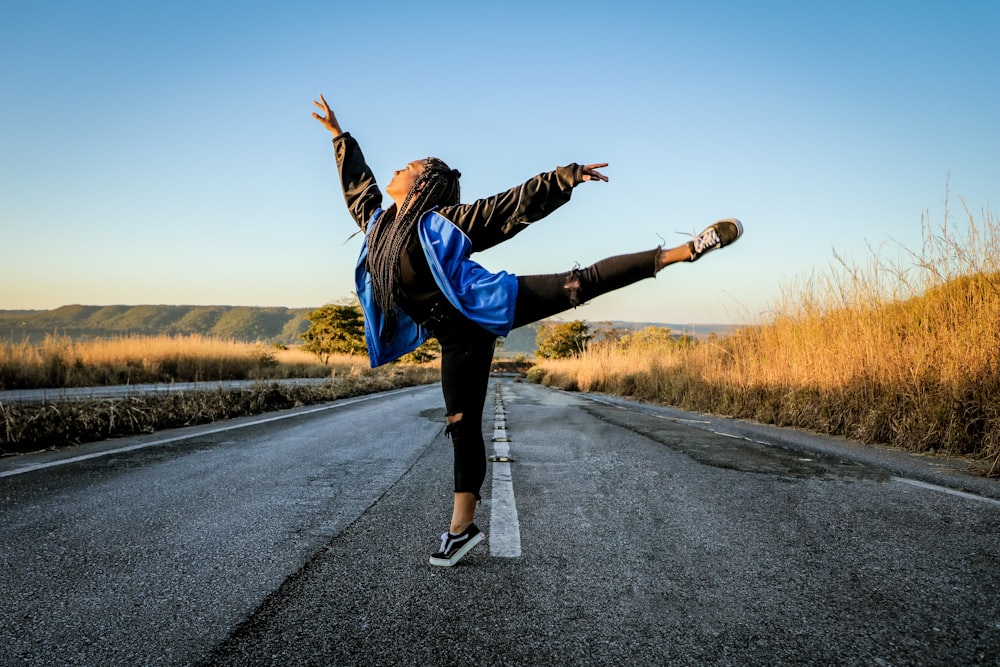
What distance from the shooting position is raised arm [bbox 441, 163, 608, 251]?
97.0 inches

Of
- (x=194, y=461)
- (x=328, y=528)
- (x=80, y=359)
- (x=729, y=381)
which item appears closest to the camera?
(x=328, y=528)

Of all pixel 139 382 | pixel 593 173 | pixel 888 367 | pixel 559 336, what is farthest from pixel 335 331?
pixel 593 173

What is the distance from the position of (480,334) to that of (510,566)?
0.97 meters

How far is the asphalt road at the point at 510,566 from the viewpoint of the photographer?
1669 millimetres

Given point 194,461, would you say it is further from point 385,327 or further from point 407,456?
point 385,327

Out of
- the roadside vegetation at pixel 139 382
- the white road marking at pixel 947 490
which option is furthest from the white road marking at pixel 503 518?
the roadside vegetation at pixel 139 382

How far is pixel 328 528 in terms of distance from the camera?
9.42ft

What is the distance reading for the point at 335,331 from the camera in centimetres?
6125

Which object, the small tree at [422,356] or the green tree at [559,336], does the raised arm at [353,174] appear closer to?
the small tree at [422,356]

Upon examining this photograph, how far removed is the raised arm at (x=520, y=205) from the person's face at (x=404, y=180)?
375 millimetres

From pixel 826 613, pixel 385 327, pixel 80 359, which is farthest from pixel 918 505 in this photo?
pixel 80 359

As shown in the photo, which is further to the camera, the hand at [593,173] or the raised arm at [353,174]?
the raised arm at [353,174]

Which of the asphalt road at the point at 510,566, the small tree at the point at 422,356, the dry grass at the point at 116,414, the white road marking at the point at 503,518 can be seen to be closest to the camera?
the asphalt road at the point at 510,566

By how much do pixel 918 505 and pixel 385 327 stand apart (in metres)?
3.10
